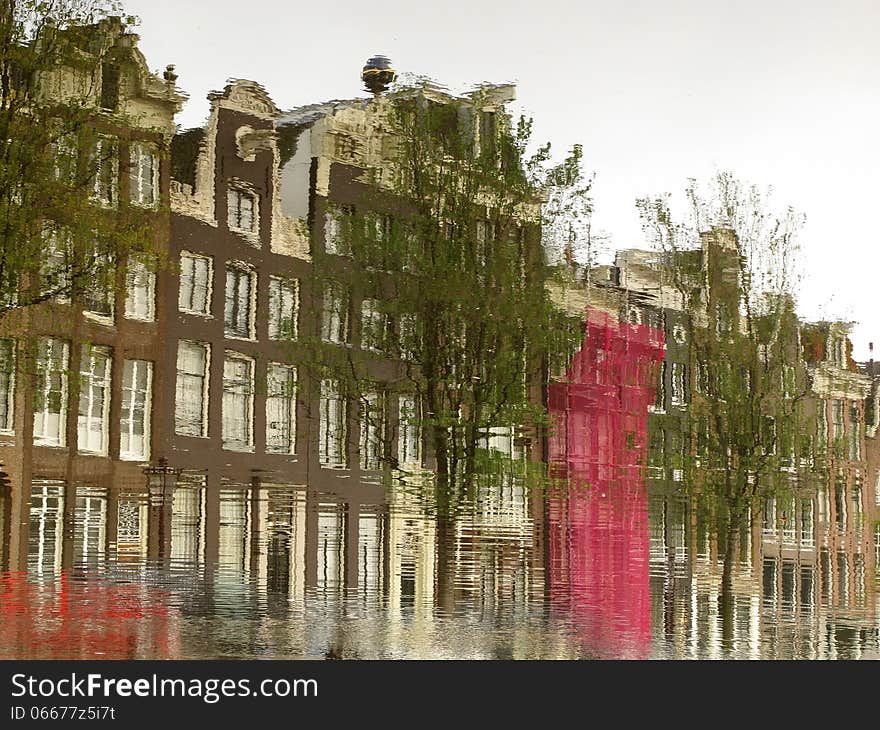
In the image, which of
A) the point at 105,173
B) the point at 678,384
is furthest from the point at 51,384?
the point at 678,384

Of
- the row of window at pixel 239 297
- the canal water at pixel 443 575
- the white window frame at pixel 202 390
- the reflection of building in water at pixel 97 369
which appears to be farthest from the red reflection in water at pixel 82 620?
the row of window at pixel 239 297

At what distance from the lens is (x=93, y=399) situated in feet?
23.0

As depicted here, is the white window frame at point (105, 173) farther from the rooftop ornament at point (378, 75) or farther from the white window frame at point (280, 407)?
the rooftop ornament at point (378, 75)

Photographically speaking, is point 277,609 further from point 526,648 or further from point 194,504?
point 526,648

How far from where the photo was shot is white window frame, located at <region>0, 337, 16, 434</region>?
6.67 meters

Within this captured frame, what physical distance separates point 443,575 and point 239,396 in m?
1.54

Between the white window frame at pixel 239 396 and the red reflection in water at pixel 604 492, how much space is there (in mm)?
1970

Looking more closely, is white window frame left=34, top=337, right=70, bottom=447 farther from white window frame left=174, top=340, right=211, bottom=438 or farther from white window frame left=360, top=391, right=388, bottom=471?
white window frame left=360, top=391, right=388, bottom=471

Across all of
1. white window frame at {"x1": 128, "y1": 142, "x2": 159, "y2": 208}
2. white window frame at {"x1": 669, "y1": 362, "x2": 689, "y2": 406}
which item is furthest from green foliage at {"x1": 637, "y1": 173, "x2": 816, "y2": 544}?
white window frame at {"x1": 128, "y1": 142, "x2": 159, "y2": 208}

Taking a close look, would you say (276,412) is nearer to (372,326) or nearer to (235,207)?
(372,326)

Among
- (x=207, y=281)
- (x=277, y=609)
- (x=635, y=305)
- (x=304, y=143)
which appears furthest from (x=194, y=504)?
(x=635, y=305)

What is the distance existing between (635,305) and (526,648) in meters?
2.38

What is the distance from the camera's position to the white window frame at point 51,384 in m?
6.79

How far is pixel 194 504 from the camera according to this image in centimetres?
730
